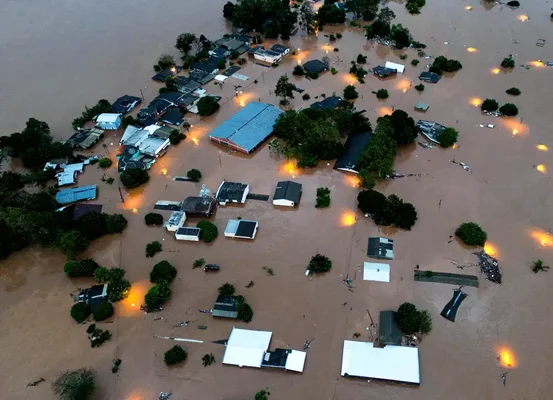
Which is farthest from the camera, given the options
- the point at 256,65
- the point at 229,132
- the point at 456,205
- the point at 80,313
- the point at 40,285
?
the point at 256,65

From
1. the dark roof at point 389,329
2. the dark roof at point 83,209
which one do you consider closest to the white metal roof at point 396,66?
the dark roof at point 389,329

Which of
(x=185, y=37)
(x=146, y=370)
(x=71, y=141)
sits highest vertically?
(x=185, y=37)

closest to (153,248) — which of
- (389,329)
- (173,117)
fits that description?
(173,117)

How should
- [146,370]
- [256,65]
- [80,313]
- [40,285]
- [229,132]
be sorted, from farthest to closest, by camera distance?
[256,65], [229,132], [40,285], [80,313], [146,370]

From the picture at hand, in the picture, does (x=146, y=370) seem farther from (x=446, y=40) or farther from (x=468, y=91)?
(x=446, y=40)

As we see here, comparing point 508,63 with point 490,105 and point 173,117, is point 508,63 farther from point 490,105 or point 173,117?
point 173,117

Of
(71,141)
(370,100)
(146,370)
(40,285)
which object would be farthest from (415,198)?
(71,141)

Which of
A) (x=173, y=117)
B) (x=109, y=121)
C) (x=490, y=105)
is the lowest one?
(x=173, y=117)
